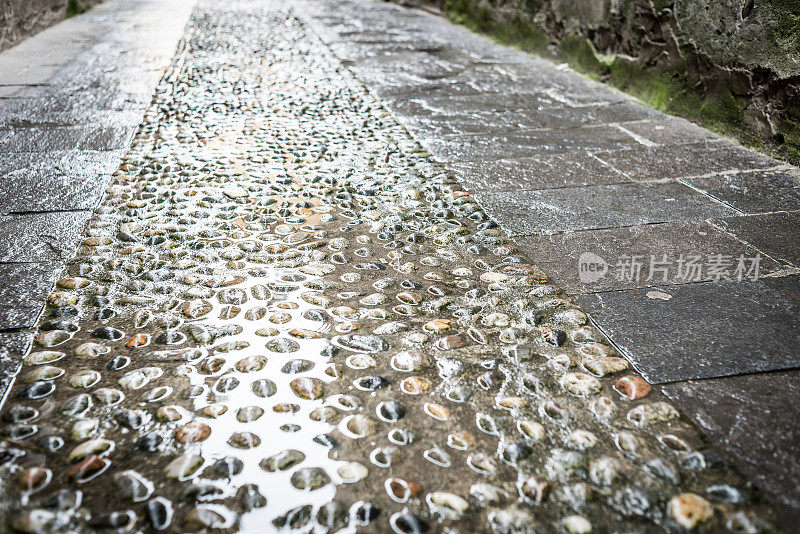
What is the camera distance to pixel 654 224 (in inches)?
89.1

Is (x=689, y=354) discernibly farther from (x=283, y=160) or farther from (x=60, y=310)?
(x=283, y=160)

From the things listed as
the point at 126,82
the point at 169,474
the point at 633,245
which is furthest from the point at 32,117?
the point at 633,245

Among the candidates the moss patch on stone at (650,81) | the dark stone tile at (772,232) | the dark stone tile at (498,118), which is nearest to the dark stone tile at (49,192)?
the dark stone tile at (498,118)

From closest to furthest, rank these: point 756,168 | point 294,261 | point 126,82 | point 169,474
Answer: point 169,474 < point 294,261 < point 756,168 < point 126,82

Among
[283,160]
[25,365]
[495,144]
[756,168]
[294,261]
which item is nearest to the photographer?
[25,365]

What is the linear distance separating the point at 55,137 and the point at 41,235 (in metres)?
1.34

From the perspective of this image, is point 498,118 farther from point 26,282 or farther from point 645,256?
point 26,282

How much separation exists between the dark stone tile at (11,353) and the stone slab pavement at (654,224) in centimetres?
155

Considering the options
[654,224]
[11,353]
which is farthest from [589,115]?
[11,353]

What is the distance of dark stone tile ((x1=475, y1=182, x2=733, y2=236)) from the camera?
2.29 m

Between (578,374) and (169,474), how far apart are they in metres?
0.98

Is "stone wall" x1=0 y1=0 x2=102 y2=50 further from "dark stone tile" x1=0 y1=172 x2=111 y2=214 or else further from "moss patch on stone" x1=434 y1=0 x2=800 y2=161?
"moss patch on stone" x1=434 y1=0 x2=800 y2=161

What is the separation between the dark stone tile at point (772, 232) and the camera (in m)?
2.03

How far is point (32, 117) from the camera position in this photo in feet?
11.5
